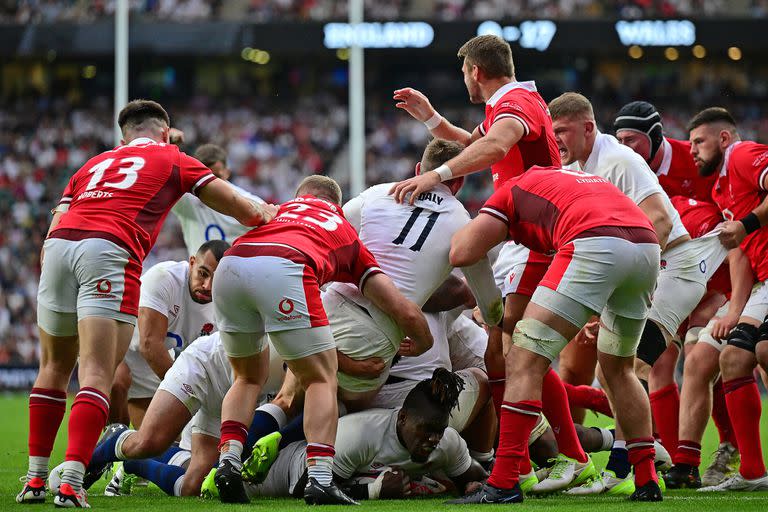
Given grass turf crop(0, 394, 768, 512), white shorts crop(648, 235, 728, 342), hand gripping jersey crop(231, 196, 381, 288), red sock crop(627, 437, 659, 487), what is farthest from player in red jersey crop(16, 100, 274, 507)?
white shorts crop(648, 235, 728, 342)

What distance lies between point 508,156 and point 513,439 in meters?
2.12

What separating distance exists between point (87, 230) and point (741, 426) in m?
4.11

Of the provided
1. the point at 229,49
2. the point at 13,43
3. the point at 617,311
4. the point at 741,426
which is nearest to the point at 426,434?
the point at 617,311

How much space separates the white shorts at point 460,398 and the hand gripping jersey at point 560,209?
3.79 feet

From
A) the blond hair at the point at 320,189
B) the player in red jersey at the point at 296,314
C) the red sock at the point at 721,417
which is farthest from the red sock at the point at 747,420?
the blond hair at the point at 320,189

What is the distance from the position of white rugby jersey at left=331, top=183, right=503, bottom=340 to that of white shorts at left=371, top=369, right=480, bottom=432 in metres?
0.50

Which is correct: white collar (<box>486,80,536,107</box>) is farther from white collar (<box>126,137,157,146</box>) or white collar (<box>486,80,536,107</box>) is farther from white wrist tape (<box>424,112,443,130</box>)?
white collar (<box>126,137,157,146</box>)

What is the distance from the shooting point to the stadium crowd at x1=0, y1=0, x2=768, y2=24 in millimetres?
26406

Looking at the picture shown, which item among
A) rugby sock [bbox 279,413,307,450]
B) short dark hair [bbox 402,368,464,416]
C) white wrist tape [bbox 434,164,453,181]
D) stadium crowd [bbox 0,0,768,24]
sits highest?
stadium crowd [bbox 0,0,768,24]

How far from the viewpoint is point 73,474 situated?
542 cm

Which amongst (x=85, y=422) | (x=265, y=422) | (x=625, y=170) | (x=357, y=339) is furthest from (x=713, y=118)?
(x=85, y=422)

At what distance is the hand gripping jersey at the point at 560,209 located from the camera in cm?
556

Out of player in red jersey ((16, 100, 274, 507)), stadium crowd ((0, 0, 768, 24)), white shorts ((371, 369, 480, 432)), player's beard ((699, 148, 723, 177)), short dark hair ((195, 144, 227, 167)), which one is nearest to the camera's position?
player in red jersey ((16, 100, 274, 507))

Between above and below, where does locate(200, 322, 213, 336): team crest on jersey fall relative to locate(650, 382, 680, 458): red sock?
above
